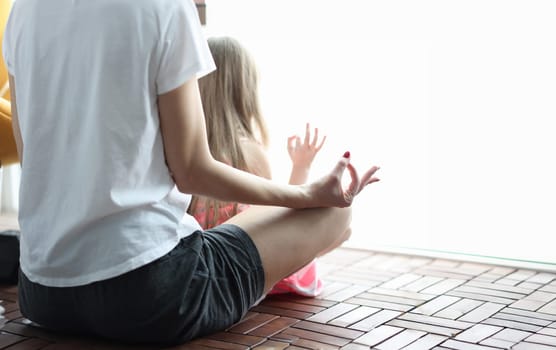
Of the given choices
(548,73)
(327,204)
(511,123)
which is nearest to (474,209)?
(511,123)

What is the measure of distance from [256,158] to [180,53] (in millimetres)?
689

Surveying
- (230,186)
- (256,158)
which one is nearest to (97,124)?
(230,186)

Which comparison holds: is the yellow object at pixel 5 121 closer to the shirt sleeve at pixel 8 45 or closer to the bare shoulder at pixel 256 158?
the shirt sleeve at pixel 8 45

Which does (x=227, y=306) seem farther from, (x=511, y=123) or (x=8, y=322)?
(x=511, y=123)

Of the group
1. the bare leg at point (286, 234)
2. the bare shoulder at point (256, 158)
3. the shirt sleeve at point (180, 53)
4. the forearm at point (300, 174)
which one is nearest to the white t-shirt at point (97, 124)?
the shirt sleeve at point (180, 53)

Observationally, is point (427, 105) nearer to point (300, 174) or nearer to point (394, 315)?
point (300, 174)

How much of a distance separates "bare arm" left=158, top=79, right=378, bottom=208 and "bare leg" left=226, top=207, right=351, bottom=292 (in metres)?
0.07

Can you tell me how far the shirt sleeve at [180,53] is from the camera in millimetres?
1565

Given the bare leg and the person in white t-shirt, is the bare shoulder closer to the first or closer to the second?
the bare leg

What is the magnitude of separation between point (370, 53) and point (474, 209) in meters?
0.70

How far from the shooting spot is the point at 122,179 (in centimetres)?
160

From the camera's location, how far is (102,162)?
1.58 meters

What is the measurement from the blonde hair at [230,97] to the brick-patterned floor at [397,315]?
418 millimetres

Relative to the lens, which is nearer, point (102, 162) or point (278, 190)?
point (102, 162)
